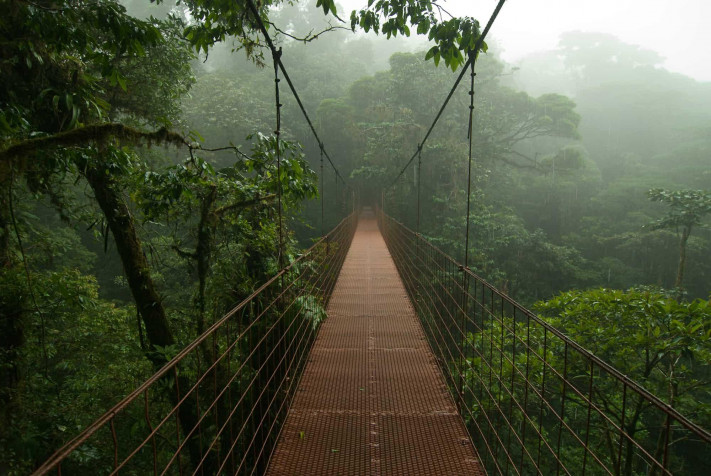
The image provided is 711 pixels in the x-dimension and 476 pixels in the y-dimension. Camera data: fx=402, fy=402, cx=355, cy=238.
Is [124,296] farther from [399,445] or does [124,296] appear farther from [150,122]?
[399,445]

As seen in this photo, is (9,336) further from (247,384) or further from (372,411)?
(372,411)

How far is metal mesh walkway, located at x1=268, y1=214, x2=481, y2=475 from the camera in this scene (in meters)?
1.32

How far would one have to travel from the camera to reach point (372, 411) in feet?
5.39

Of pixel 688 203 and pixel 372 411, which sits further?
pixel 688 203

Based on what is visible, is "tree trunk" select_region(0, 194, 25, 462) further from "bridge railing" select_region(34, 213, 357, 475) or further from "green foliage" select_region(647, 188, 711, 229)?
"green foliage" select_region(647, 188, 711, 229)

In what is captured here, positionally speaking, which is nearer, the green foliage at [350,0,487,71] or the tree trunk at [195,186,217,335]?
the green foliage at [350,0,487,71]

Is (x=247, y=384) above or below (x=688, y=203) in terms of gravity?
below

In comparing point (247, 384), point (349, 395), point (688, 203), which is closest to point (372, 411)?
point (349, 395)

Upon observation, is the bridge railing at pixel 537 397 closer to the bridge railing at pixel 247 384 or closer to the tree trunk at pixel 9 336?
the bridge railing at pixel 247 384

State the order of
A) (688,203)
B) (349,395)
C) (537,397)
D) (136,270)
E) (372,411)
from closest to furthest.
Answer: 1. (372,411)
2. (349,395)
3. (136,270)
4. (537,397)
5. (688,203)

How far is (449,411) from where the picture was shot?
1.61m

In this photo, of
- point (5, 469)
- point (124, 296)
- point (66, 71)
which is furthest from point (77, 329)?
point (124, 296)

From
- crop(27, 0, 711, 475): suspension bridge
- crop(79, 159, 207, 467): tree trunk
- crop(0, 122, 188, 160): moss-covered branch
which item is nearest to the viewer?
crop(27, 0, 711, 475): suspension bridge

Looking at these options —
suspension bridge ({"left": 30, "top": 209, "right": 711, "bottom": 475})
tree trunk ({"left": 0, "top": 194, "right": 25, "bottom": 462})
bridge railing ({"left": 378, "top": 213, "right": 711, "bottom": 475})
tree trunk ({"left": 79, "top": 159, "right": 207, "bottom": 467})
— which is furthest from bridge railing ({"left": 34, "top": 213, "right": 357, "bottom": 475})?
bridge railing ({"left": 378, "top": 213, "right": 711, "bottom": 475})
